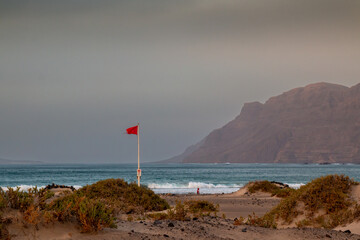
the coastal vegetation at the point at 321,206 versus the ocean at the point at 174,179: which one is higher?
the coastal vegetation at the point at 321,206

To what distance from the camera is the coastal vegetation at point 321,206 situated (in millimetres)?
14484

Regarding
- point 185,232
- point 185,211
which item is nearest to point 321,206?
point 185,211

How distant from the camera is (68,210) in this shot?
883 centimetres

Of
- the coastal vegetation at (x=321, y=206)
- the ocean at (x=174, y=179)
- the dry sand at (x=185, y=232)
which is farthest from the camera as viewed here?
the ocean at (x=174, y=179)

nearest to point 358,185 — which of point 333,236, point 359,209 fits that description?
point 359,209

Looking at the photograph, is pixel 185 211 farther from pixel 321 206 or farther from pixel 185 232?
pixel 321 206

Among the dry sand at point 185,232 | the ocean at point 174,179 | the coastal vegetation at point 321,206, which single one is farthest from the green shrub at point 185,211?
the ocean at point 174,179

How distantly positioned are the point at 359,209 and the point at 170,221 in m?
6.21

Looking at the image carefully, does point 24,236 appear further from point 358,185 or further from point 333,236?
point 358,185

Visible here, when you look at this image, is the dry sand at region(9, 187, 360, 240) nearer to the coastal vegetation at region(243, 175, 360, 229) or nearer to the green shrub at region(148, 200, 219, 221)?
the green shrub at region(148, 200, 219, 221)

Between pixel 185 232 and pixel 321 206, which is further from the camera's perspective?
pixel 321 206

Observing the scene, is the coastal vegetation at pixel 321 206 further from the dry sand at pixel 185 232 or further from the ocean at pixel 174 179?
the ocean at pixel 174 179

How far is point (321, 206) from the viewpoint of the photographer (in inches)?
603

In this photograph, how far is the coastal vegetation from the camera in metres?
14.5
